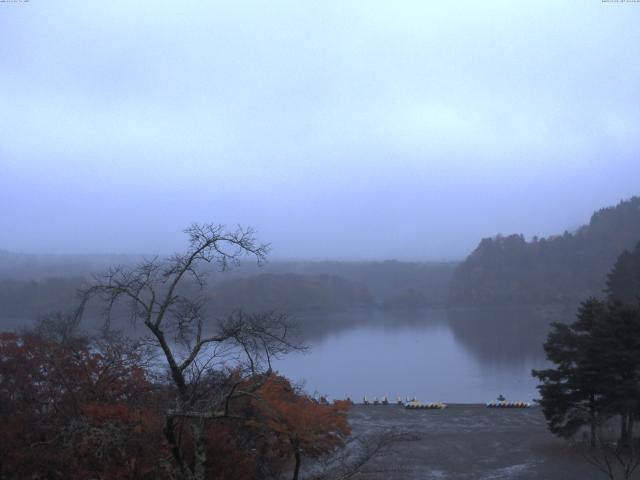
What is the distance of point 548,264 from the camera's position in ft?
166

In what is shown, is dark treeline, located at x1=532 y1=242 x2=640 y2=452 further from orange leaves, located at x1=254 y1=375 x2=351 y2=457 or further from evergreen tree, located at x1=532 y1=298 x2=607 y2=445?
orange leaves, located at x1=254 y1=375 x2=351 y2=457

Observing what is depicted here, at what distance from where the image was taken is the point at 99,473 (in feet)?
14.0

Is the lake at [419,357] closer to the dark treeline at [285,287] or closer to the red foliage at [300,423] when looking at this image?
the red foliage at [300,423]

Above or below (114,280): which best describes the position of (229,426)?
below

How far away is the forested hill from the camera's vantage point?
47.2m

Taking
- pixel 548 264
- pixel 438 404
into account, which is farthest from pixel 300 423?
pixel 548 264

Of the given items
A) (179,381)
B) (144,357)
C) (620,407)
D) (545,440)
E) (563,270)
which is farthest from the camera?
(563,270)

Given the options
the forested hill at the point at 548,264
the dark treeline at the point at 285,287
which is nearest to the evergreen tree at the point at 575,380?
the dark treeline at the point at 285,287

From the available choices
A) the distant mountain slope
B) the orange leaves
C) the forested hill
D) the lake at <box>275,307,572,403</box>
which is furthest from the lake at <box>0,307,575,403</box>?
the forested hill

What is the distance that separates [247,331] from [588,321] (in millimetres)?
6859

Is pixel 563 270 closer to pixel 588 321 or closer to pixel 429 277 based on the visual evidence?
pixel 429 277

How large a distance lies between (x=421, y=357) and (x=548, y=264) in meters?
31.6

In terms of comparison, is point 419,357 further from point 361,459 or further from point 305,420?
point 361,459

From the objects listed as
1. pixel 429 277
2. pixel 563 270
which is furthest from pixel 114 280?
pixel 429 277
